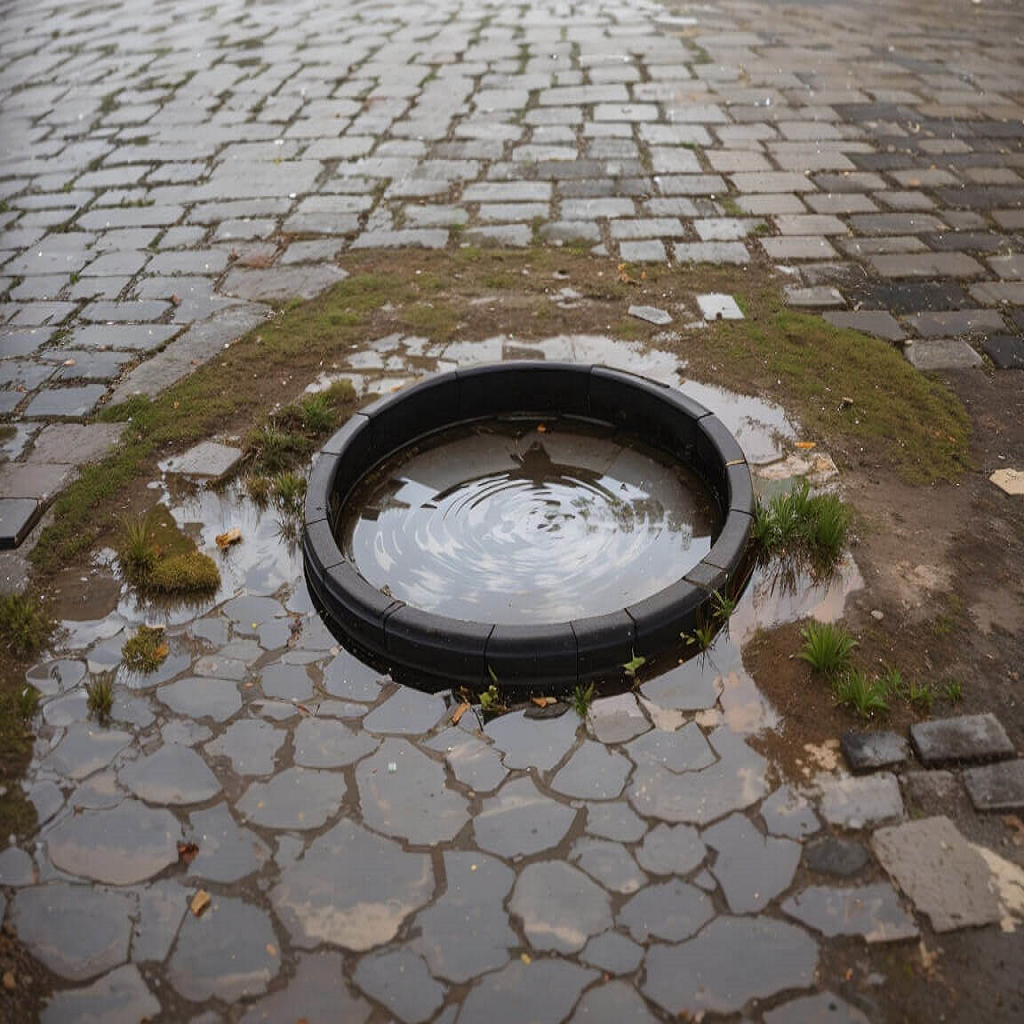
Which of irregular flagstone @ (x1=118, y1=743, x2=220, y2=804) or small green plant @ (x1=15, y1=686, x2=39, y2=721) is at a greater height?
small green plant @ (x1=15, y1=686, x2=39, y2=721)

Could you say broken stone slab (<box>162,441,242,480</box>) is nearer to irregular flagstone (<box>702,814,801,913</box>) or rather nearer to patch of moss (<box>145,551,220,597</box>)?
patch of moss (<box>145,551,220,597</box>)

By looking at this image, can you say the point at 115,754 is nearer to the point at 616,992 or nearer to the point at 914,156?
the point at 616,992

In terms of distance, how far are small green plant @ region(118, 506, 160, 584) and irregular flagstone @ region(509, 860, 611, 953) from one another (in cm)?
229

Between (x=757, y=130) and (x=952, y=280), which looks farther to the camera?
(x=757, y=130)

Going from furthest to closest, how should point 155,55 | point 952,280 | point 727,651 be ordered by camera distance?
point 155,55, point 952,280, point 727,651

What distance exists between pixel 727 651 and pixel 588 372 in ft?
6.23

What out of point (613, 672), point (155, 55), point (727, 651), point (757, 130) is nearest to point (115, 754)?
point (613, 672)

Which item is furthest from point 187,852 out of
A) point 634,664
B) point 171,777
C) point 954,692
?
point 954,692

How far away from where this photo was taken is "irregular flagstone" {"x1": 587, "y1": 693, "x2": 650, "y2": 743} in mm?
3605

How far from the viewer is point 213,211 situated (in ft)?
25.2

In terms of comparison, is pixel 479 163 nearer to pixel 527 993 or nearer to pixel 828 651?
pixel 828 651

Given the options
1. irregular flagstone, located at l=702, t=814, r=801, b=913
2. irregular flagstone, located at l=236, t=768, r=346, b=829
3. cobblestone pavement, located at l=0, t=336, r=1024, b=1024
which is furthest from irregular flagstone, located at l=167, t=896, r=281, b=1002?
irregular flagstone, located at l=702, t=814, r=801, b=913

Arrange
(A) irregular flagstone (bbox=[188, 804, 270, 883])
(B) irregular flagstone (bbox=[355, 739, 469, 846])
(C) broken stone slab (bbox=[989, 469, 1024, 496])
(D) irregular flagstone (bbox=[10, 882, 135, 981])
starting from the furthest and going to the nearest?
(C) broken stone slab (bbox=[989, 469, 1024, 496]) → (B) irregular flagstone (bbox=[355, 739, 469, 846]) → (A) irregular flagstone (bbox=[188, 804, 270, 883]) → (D) irregular flagstone (bbox=[10, 882, 135, 981])

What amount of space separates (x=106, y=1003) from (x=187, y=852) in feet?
1.68
